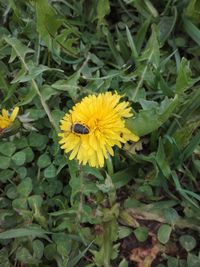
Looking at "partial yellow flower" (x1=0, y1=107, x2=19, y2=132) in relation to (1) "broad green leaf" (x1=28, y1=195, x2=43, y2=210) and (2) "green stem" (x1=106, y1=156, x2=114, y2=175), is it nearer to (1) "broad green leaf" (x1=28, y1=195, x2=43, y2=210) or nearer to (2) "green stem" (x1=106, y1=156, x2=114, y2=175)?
(1) "broad green leaf" (x1=28, y1=195, x2=43, y2=210)

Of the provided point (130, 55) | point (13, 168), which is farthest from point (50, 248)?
point (130, 55)

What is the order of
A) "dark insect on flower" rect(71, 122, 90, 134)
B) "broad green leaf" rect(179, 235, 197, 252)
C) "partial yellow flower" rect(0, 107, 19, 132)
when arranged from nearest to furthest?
"dark insect on flower" rect(71, 122, 90, 134)
"broad green leaf" rect(179, 235, 197, 252)
"partial yellow flower" rect(0, 107, 19, 132)

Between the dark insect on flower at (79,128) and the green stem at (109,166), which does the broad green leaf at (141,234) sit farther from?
the dark insect on flower at (79,128)

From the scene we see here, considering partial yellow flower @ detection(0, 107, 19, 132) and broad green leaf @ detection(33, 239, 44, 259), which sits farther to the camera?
partial yellow flower @ detection(0, 107, 19, 132)

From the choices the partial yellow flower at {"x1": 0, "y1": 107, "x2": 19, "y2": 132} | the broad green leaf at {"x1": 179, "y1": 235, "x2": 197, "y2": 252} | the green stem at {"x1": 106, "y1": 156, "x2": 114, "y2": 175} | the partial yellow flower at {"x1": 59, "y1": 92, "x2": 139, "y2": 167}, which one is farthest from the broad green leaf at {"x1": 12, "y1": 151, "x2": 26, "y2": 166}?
the broad green leaf at {"x1": 179, "y1": 235, "x2": 197, "y2": 252}

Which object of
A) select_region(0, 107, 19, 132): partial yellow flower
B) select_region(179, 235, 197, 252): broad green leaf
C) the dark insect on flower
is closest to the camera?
the dark insect on flower

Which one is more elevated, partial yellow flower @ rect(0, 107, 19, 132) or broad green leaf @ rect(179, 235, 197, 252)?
partial yellow flower @ rect(0, 107, 19, 132)

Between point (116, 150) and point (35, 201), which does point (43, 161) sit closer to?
point (35, 201)

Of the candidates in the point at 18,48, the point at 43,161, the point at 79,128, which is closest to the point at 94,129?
the point at 79,128
